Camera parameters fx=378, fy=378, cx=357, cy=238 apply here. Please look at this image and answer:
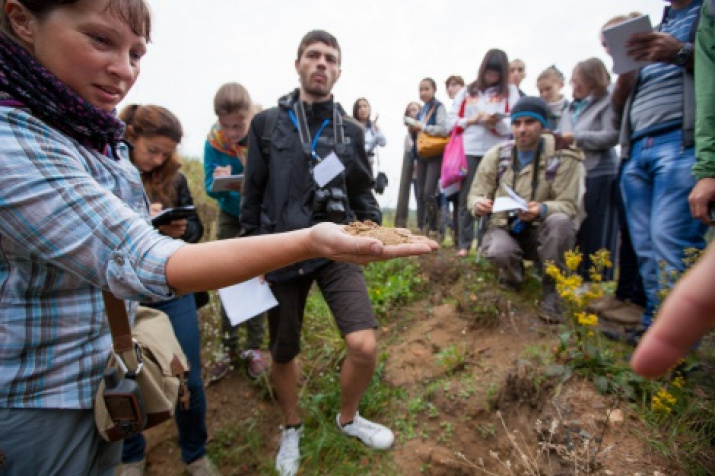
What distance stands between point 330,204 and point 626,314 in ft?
9.04

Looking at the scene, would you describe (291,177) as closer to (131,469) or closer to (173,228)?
(173,228)

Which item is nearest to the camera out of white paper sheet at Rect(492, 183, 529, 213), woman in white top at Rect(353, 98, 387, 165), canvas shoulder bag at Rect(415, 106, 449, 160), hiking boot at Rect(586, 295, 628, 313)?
white paper sheet at Rect(492, 183, 529, 213)

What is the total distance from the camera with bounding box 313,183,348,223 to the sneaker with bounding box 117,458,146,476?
182 centimetres

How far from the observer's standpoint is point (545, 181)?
3.55m

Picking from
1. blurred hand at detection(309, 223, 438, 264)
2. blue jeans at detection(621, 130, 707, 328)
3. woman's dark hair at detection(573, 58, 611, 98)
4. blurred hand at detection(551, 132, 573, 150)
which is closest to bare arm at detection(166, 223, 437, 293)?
blurred hand at detection(309, 223, 438, 264)

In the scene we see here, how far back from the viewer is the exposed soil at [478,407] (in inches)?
66.9

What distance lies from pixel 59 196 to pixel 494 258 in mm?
3321

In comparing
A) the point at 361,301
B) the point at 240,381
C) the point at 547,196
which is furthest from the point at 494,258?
the point at 240,381

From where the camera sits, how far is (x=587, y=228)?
377 cm

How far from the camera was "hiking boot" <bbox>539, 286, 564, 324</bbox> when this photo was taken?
3.12 metres

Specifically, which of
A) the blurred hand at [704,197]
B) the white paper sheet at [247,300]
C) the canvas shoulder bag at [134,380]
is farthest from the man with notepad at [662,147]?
the canvas shoulder bag at [134,380]

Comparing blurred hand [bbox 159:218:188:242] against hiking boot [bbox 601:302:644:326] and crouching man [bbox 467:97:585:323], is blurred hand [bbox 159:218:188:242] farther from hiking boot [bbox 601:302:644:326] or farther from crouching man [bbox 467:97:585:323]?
hiking boot [bbox 601:302:644:326]

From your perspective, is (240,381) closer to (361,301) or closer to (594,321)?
(361,301)

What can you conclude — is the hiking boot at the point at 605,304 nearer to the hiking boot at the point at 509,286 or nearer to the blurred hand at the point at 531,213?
the hiking boot at the point at 509,286
